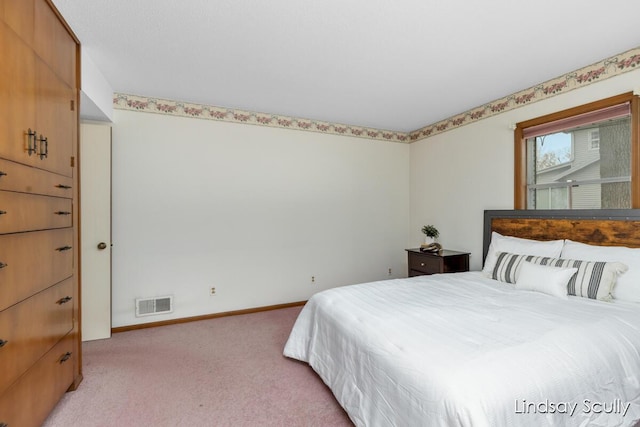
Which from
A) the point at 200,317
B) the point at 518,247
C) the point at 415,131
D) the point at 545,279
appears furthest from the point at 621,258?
the point at 200,317

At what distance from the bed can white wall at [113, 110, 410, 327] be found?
1.50 metres

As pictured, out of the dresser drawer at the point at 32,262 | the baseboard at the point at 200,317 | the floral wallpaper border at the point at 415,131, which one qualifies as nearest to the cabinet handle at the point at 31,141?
the dresser drawer at the point at 32,262

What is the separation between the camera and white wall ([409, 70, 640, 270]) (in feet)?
9.44

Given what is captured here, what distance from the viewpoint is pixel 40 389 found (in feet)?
5.39

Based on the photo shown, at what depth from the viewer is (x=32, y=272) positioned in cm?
156

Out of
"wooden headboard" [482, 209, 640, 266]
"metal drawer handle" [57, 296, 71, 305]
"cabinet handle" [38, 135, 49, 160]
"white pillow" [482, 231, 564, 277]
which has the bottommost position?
"metal drawer handle" [57, 296, 71, 305]

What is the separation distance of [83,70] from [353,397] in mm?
2955

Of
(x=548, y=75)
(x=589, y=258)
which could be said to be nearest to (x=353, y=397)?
(x=589, y=258)

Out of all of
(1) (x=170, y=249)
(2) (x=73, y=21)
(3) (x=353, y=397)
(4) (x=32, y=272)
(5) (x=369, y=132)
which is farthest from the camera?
(5) (x=369, y=132)

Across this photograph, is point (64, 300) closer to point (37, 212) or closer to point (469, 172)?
point (37, 212)

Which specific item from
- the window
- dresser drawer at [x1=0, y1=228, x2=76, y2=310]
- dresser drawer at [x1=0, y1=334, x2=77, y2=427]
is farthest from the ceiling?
dresser drawer at [x1=0, y1=334, x2=77, y2=427]

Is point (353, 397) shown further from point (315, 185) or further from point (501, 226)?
point (315, 185)

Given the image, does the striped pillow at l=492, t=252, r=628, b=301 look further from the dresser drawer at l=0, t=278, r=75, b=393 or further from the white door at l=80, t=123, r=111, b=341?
the white door at l=80, t=123, r=111, b=341

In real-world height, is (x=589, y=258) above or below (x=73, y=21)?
below
